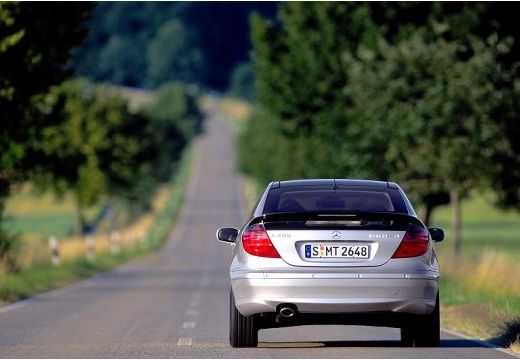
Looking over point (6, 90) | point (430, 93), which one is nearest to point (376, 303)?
point (6, 90)

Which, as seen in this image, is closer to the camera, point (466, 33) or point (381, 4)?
point (466, 33)

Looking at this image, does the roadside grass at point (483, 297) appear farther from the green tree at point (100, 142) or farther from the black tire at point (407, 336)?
the green tree at point (100, 142)

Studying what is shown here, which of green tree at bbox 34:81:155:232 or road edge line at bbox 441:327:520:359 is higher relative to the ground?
road edge line at bbox 441:327:520:359

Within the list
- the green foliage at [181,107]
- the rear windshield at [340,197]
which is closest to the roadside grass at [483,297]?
the rear windshield at [340,197]

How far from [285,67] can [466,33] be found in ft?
47.1

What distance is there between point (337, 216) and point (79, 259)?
33292 mm

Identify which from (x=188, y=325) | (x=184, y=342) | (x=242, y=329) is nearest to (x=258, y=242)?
(x=242, y=329)

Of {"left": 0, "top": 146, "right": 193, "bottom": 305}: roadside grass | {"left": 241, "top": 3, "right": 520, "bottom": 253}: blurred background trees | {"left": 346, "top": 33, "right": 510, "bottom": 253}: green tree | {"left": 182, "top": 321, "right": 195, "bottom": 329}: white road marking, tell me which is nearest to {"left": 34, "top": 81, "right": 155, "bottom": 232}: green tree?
{"left": 0, "top": 146, "right": 193, "bottom": 305}: roadside grass

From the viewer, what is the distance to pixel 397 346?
15891 mm

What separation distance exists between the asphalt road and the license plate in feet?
2.88

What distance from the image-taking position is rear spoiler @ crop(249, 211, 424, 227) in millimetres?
14578

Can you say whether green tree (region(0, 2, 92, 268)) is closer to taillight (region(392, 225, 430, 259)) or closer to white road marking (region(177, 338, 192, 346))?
white road marking (region(177, 338, 192, 346))

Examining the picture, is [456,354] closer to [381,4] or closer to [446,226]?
[381,4]

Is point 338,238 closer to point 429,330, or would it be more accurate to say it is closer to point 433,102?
point 429,330
